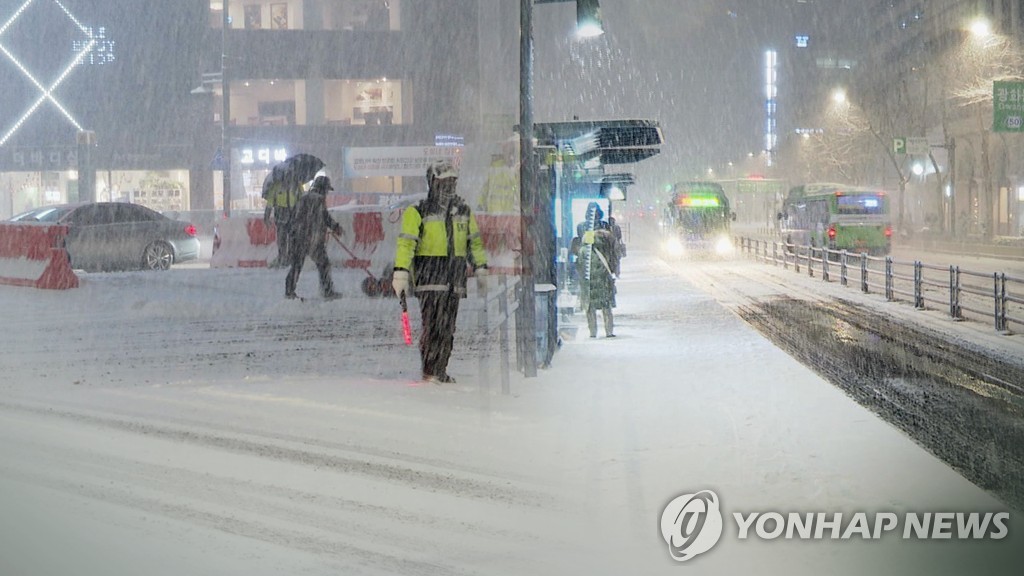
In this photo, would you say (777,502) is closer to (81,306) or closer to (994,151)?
(81,306)

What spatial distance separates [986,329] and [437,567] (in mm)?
14166

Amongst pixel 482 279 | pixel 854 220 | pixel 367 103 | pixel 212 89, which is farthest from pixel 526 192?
pixel 367 103

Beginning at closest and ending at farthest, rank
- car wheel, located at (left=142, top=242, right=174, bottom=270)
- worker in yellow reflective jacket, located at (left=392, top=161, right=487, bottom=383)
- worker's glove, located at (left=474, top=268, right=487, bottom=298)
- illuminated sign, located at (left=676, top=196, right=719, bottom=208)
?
worker in yellow reflective jacket, located at (left=392, top=161, right=487, bottom=383), worker's glove, located at (left=474, top=268, right=487, bottom=298), car wheel, located at (left=142, top=242, right=174, bottom=270), illuminated sign, located at (left=676, top=196, right=719, bottom=208)

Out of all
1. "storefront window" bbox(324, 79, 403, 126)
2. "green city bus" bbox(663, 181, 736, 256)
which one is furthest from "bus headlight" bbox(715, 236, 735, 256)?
"storefront window" bbox(324, 79, 403, 126)

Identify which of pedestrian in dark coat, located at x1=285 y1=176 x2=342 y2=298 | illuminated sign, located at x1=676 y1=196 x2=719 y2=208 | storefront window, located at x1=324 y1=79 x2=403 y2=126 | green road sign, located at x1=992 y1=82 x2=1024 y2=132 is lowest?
pedestrian in dark coat, located at x1=285 y1=176 x2=342 y2=298

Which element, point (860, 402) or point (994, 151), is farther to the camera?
point (994, 151)

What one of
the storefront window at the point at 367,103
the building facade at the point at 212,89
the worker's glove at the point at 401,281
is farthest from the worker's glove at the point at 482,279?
the storefront window at the point at 367,103

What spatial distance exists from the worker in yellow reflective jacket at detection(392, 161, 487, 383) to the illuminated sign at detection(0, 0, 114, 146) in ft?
154

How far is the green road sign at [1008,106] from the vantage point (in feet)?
123

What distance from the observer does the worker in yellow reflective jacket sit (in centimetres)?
988

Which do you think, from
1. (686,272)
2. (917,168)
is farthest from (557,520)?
(917,168)

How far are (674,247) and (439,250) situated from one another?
1714 inches

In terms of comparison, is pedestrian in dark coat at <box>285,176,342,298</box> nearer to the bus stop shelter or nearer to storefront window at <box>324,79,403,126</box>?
the bus stop shelter

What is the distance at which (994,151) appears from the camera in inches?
2212
